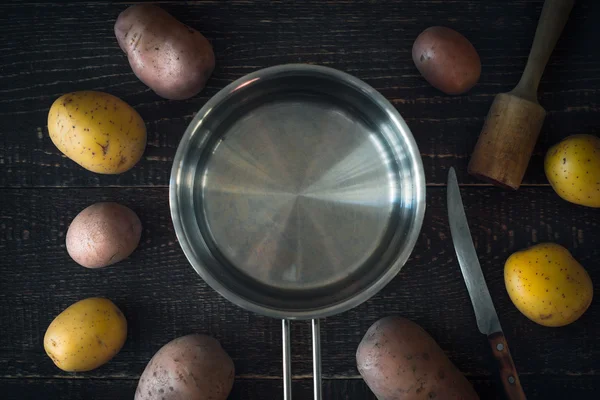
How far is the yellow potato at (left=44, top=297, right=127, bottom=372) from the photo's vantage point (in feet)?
2.45

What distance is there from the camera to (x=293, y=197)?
2.54ft

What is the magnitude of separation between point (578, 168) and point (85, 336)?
71cm

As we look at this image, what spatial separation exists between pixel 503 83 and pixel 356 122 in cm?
24

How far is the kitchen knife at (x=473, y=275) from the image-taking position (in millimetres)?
765

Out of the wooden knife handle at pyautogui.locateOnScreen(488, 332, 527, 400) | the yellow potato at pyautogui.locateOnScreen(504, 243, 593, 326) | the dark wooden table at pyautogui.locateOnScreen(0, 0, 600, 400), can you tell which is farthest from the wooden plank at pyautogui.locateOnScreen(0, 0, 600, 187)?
the wooden knife handle at pyautogui.locateOnScreen(488, 332, 527, 400)

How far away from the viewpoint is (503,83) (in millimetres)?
827

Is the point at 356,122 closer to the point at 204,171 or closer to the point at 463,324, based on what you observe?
the point at 204,171

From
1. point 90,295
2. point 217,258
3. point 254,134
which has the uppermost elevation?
point 254,134

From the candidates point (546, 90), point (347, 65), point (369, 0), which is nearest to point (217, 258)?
point (347, 65)

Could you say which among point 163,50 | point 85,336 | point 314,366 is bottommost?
point 85,336

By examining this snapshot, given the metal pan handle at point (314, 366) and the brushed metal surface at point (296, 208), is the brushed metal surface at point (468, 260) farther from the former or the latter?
the metal pan handle at point (314, 366)

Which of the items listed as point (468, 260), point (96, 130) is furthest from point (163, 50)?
point (468, 260)

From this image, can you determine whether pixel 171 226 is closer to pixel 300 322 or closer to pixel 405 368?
pixel 300 322

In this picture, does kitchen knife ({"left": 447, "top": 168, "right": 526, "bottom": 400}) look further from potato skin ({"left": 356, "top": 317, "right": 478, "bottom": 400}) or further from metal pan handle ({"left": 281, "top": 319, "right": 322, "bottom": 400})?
metal pan handle ({"left": 281, "top": 319, "right": 322, "bottom": 400})
